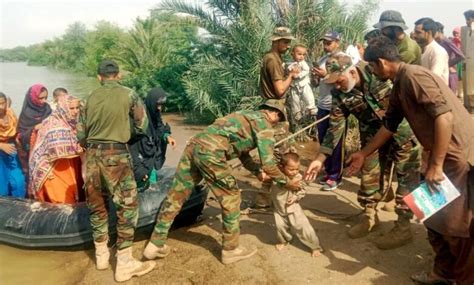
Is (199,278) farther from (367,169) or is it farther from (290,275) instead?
(367,169)

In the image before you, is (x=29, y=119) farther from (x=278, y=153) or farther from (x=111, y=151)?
(x=278, y=153)

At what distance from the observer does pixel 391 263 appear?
360 cm

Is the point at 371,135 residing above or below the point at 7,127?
above

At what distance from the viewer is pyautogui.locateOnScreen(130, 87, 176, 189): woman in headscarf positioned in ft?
14.8

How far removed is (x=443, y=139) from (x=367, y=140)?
1.48 meters

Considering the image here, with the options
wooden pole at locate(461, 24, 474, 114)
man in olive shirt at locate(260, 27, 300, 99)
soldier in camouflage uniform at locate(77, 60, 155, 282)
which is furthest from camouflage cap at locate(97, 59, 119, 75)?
wooden pole at locate(461, 24, 474, 114)

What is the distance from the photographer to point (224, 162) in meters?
3.76

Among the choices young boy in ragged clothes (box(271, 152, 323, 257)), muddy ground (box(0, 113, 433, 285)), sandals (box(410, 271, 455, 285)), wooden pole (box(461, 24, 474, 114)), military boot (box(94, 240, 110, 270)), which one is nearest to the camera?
sandals (box(410, 271, 455, 285))

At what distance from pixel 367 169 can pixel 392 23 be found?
5.36 ft

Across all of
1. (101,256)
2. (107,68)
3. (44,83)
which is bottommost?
(44,83)

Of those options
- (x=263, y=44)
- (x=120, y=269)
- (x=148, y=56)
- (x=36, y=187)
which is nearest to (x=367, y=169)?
(x=120, y=269)

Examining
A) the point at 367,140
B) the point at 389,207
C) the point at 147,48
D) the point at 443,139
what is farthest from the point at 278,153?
the point at 147,48

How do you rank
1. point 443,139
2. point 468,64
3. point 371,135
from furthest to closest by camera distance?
point 468,64, point 371,135, point 443,139

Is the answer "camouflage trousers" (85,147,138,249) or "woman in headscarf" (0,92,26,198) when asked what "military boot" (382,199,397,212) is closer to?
"camouflage trousers" (85,147,138,249)
